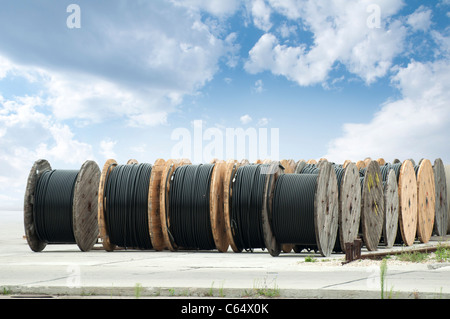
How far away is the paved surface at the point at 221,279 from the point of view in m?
5.90

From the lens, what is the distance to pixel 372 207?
42.3 feet

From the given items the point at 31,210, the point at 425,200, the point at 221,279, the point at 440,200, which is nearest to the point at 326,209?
the point at 221,279

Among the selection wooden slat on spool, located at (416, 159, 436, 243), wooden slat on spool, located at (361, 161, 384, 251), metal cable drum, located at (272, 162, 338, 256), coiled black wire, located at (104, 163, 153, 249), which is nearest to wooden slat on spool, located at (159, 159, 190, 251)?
coiled black wire, located at (104, 163, 153, 249)

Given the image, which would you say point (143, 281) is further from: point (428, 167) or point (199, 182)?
point (428, 167)

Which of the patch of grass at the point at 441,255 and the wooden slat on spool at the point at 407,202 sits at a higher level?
the wooden slat on spool at the point at 407,202

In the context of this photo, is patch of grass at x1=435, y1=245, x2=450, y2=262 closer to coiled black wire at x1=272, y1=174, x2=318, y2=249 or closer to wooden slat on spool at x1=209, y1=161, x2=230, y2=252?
coiled black wire at x1=272, y1=174, x2=318, y2=249

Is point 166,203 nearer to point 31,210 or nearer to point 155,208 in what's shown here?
point 155,208

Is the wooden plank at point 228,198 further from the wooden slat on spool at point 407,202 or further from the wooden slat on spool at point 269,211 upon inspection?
the wooden slat on spool at point 407,202

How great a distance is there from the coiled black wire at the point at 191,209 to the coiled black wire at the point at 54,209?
1.98 metres

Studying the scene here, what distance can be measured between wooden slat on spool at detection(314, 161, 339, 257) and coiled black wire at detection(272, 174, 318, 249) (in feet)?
0.41

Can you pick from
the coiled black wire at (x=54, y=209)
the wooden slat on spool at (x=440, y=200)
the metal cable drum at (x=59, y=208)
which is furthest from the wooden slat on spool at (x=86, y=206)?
the wooden slat on spool at (x=440, y=200)

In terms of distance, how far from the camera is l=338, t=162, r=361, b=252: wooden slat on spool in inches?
461

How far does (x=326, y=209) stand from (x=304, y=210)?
529mm

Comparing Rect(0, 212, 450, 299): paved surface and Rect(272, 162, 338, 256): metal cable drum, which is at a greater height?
Rect(272, 162, 338, 256): metal cable drum
